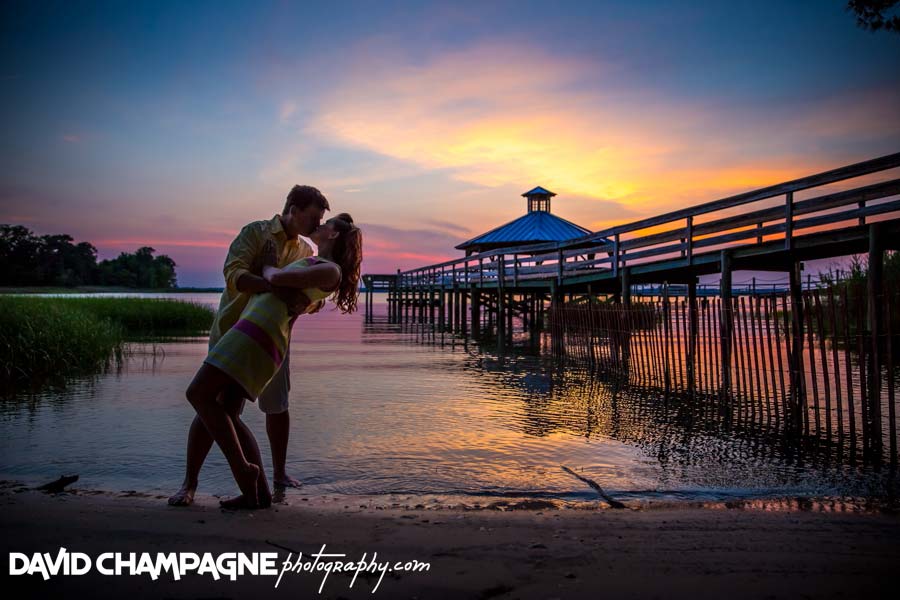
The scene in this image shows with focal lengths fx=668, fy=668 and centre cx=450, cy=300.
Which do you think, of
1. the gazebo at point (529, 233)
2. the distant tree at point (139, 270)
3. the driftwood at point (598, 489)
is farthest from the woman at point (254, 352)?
the distant tree at point (139, 270)

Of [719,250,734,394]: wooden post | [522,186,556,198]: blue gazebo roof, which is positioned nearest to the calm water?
[719,250,734,394]: wooden post

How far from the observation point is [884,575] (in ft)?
9.11

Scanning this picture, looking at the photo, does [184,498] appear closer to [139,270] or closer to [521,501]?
[521,501]

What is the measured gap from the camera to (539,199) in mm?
48375

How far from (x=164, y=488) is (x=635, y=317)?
8326 mm

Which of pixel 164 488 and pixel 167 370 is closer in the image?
pixel 164 488

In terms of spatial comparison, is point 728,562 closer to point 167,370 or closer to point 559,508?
point 559,508

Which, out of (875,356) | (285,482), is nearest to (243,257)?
(285,482)

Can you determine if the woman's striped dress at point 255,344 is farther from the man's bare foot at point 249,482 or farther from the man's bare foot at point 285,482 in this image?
the man's bare foot at point 285,482

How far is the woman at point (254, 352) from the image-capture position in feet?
11.8

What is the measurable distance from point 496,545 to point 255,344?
1.64 metres

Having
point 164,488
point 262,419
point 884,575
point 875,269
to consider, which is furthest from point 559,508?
point 875,269

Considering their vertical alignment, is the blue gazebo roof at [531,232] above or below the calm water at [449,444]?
above

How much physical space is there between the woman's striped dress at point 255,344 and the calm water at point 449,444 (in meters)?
1.40
